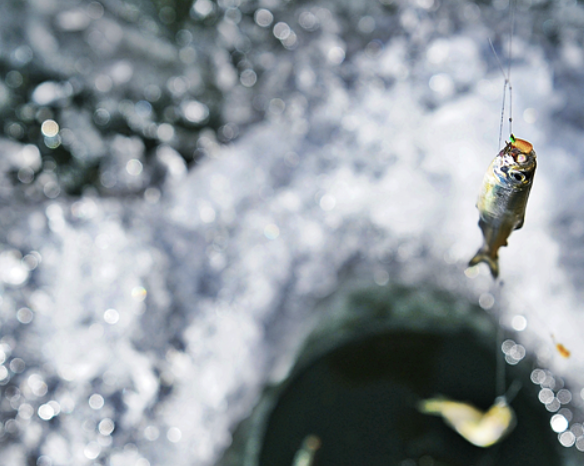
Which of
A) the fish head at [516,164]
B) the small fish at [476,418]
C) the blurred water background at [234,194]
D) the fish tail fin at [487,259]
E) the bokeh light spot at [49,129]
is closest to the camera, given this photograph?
the fish head at [516,164]

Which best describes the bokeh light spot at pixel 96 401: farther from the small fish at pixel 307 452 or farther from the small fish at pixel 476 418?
the small fish at pixel 476 418

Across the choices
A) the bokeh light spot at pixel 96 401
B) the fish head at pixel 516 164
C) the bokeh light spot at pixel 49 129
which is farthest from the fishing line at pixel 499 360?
the bokeh light spot at pixel 49 129

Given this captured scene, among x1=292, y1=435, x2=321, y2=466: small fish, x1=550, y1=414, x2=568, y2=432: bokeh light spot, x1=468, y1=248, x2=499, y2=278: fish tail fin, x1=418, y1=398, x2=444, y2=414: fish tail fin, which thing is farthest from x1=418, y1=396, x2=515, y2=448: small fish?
x1=468, y1=248, x2=499, y2=278: fish tail fin

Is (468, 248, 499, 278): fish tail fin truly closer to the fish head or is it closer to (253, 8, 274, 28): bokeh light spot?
the fish head

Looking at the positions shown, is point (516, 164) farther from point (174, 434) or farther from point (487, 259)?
point (174, 434)

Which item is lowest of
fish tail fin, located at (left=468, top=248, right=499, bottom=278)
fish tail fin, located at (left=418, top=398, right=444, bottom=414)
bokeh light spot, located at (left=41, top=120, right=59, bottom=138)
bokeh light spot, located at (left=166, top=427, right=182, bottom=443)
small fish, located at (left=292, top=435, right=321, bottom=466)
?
bokeh light spot, located at (left=166, top=427, right=182, bottom=443)

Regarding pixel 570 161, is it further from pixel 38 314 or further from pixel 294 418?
pixel 38 314
